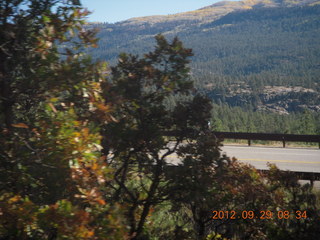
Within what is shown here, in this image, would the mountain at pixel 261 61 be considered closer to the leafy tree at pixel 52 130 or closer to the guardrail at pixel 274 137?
the guardrail at pixel 274 137

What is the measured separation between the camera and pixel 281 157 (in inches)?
516

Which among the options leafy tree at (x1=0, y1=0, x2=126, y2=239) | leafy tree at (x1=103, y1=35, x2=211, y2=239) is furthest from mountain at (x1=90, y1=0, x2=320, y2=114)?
leafy tree at (x1=0, y1=0, x2=126, y2=239)

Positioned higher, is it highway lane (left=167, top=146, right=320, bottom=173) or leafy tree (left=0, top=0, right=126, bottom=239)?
leafy tree (left=0, top=0, right=126, bottom=239)

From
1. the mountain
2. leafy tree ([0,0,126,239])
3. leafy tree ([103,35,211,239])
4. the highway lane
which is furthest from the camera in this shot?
the mountain

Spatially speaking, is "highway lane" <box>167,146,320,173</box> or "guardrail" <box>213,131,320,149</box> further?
"guardrail" <box>213,131,320,149</box>

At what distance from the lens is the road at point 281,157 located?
37.8 feet

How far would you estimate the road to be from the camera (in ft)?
37.8

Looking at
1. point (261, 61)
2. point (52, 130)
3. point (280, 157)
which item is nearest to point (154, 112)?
point (52, 130)

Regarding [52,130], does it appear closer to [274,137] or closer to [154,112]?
[154,112]

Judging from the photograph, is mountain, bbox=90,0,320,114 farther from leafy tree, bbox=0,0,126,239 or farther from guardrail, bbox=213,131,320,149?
leafy tree, bbox=0,0,126,239

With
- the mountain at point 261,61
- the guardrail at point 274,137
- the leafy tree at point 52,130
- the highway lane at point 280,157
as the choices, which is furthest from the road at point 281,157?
the mountain at point 261,61

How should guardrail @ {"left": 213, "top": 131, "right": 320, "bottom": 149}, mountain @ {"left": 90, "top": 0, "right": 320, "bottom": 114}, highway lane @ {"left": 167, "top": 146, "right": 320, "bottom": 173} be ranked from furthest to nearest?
1. mountain @ {"left": 90, "top": 0, "right": 320, "bottom": 114}
2. guardrail @ {"left": 213, "top": 131, "right": 320, "bottom": 149}
3. highway lane @ {"left": 167, "top": 146, "right": 320, "bottom": 173}

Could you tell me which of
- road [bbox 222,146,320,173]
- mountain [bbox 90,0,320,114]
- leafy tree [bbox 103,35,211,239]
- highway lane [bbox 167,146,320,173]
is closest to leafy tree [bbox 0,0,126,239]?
leafy tree [bbox 103,35,211,239]

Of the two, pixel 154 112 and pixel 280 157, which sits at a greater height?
pixel 154 112
